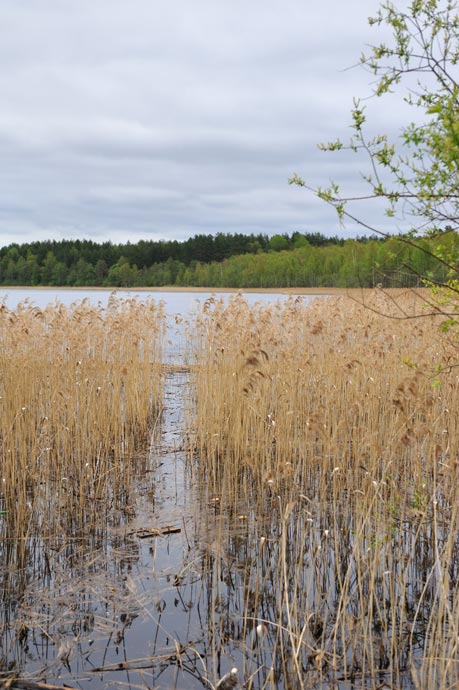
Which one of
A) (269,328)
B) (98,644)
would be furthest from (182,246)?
(98,644)

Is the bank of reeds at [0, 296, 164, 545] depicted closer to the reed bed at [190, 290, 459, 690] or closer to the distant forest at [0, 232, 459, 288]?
the reed bed at [190, 290, 459, 690]

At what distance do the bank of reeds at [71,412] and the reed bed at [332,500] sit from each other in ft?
3.14

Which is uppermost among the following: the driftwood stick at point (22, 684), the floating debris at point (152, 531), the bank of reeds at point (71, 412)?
the bank of reeds at point (71, 412)

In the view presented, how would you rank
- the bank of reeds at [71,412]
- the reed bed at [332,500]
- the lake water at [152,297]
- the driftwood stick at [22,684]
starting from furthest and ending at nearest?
the lake water at [152,297]
the bank of reeds at [71,412]
the reed bed at [332,500]
the driftwood stick at [22,684]

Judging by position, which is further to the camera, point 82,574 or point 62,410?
point 62,410

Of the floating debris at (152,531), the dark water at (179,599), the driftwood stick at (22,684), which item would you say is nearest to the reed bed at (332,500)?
the dark water at (179,599)

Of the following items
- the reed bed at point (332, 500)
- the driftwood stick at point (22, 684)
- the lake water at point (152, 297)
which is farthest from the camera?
the lake water at point (152, 297)

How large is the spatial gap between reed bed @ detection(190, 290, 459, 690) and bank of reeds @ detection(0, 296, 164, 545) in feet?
3.14

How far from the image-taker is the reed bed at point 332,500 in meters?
3.04

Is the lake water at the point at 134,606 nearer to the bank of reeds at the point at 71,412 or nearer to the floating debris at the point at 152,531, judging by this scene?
the floating debris at the point at 152,531

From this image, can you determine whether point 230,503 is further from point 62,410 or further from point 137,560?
point 62,410

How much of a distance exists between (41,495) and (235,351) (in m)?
3.74

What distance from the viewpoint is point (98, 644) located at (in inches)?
131

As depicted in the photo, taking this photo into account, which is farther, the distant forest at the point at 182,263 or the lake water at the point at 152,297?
the distant forest at the point at 182,263
